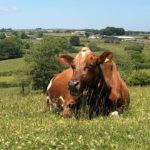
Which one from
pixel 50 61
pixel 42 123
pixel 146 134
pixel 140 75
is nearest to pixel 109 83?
pixel 42 123

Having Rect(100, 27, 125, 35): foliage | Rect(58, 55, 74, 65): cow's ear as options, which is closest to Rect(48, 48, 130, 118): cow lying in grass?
Rect(58, 55, 74, 65): cow's ear

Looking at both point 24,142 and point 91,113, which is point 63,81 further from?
point 24,142

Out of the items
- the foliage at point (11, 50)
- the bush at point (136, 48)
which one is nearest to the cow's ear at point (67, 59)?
the bush at point (136, 48)

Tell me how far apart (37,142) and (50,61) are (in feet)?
328

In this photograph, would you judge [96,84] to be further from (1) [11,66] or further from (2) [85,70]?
(1) [11,66]

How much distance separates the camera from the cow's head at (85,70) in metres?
11.2

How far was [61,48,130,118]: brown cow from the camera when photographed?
11.4m

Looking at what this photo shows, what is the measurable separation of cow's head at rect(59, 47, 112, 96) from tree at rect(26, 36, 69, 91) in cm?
8573

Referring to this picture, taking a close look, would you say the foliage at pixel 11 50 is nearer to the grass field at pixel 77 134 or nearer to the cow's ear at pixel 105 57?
the cow's ear at pixel 105 57

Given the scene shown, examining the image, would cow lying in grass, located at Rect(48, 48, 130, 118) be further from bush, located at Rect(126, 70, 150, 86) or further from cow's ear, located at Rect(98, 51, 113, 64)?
bush, located at Rect(126, 70, 150, 86)

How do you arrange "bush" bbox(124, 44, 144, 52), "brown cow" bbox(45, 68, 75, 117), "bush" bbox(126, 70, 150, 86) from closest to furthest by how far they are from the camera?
"brown cow" bbox(45, 68, 75, 117), "bush" bbox(126, 70, 150, 86), "bush" bbox(124, 44, 144, 52)

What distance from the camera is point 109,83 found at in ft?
40.8

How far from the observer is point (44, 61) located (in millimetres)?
108938

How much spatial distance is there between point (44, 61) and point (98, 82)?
97.3m
